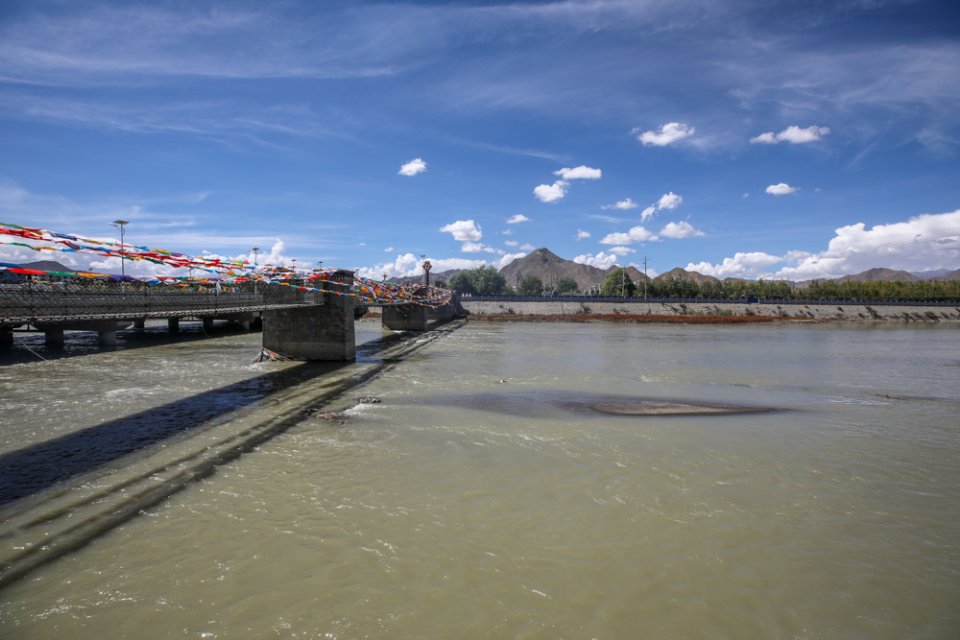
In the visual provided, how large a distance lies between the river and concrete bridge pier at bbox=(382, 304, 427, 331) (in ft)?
108

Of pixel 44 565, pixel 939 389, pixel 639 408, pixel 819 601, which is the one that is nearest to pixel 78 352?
pixel 44 565

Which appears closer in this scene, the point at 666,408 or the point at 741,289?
the point at 666,408

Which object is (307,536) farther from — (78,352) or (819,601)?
(78,352)

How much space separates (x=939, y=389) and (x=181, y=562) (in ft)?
88.4

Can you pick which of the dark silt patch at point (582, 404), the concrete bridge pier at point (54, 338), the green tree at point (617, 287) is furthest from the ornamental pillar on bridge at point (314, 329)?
the green tree at point (617, 287)

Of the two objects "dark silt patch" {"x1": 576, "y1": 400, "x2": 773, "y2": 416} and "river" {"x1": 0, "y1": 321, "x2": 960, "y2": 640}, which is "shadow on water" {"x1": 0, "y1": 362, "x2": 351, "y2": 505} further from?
"dark silt patch" {"x1": 576, "y1": 400, "x2": 773, "y2": 416}

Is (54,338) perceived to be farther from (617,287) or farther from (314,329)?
(617,287)

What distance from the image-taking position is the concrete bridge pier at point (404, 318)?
164ft

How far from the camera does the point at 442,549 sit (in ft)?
22.2

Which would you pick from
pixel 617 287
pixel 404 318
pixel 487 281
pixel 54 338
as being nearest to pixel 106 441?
pixel 54 338

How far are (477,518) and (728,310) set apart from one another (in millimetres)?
91246

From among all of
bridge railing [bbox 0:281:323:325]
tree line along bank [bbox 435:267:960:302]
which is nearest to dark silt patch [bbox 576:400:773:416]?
bridge railing [bbox 0:281:323:325]

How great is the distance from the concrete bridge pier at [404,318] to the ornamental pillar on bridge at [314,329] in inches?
951

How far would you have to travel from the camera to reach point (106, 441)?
38.2 ft
